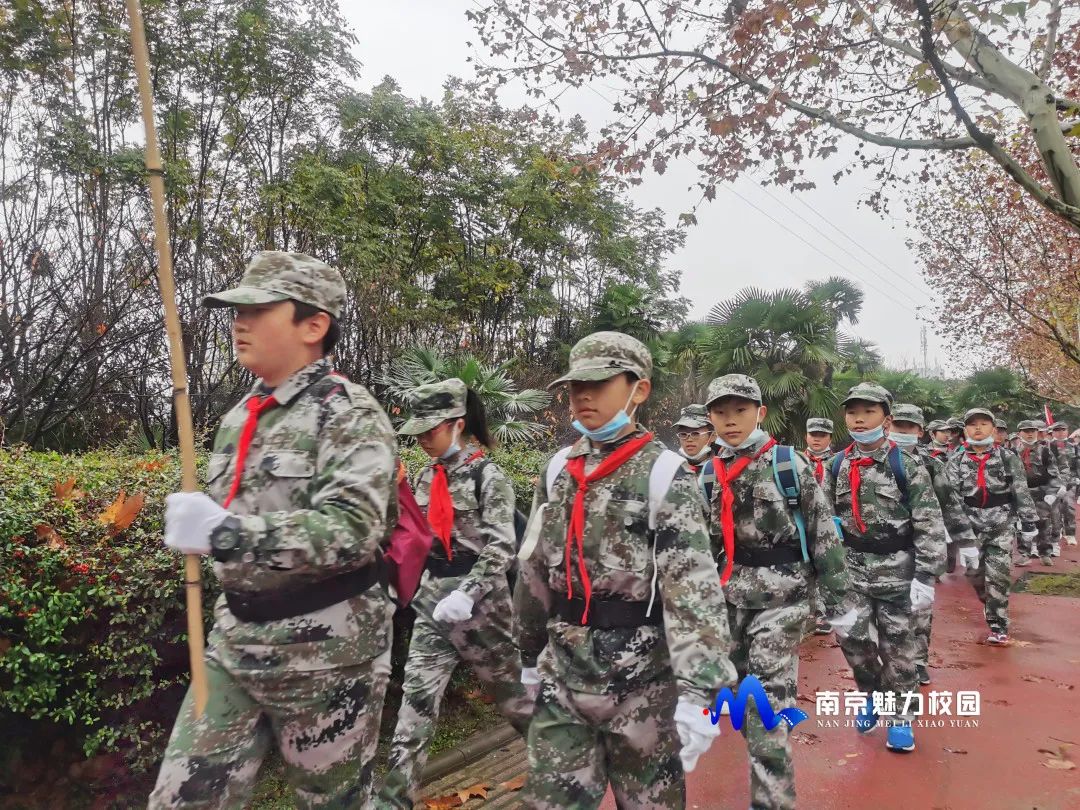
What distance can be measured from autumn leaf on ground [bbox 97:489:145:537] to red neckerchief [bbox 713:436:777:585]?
3.01 m

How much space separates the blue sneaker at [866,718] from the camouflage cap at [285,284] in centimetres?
482

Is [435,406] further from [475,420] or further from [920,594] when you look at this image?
[920,594]

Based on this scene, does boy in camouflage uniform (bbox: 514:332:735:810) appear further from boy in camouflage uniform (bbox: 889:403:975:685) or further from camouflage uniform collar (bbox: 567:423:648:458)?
boy in camouflage uniform (bbox: 889:403:975:685)

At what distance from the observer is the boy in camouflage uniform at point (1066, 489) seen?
1496 cm

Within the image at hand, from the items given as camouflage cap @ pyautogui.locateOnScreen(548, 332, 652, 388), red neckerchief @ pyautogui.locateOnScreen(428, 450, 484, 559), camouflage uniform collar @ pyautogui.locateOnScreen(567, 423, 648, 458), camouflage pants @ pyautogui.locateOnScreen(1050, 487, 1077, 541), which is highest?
camouflage cap @ pyautogui.locateOnScreen(548, 332, 652, 388)

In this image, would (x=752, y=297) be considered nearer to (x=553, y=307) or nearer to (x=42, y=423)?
(x=553, y=307)

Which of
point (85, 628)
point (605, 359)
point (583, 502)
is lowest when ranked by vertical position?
point (85, 628)

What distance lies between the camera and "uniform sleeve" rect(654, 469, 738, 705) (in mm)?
2389

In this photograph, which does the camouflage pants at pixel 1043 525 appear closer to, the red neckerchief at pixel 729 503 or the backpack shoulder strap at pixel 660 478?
the red neckerchief at pixel 729 503

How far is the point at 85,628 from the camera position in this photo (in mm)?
3266

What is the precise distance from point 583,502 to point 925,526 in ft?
11.7

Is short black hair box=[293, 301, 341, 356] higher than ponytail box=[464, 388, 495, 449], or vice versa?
short black hair box=[293, 301, 341, 356]

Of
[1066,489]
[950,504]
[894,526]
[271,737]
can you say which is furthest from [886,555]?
[1066,489]

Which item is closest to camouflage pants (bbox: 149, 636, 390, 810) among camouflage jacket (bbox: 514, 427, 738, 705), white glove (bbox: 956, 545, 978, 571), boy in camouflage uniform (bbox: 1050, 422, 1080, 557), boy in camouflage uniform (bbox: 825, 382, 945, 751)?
camouflage jacket (bbox: 514, 427, 738, 705)
